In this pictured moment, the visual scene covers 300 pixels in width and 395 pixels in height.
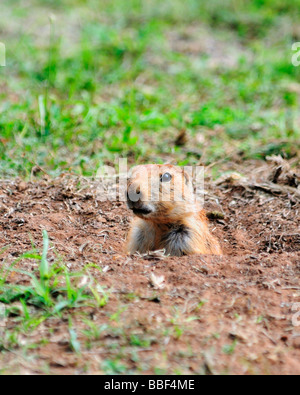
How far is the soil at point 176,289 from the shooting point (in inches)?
115

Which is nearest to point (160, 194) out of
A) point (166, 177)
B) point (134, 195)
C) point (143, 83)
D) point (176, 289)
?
point (166, 177)

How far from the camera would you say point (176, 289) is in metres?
3.47

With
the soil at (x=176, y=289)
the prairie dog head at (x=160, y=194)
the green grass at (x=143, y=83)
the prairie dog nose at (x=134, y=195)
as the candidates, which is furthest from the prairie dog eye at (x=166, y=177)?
→ the green grass at (x=143, y=83)

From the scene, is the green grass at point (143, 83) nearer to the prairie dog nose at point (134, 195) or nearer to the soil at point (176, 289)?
the soil at point (176, 289)

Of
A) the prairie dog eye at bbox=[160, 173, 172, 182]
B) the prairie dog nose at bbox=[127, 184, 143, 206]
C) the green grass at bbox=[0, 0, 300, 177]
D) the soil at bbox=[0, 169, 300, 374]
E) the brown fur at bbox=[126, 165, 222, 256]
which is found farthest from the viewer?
the green grass at bbox=[0, 0, 300, 177]

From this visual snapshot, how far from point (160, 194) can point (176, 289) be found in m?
1.07

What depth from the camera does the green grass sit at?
21.0 feet

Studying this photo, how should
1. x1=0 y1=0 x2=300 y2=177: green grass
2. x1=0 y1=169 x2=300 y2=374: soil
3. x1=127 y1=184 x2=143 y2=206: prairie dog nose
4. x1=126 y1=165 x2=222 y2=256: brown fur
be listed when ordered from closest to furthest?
x1=0 y1=169 x2=300 y2=374: soil
x1=127 y1=184 x2=143 y2=206: prairie dog nose
x1=126 y1=165 x2=222 y2=256: brown fur
x1=0 y1=0 x2=300 y2=177: green grass

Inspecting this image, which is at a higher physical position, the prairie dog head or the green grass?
the green grass

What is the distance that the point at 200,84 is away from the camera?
8383mm

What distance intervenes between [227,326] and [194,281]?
1.61 feet

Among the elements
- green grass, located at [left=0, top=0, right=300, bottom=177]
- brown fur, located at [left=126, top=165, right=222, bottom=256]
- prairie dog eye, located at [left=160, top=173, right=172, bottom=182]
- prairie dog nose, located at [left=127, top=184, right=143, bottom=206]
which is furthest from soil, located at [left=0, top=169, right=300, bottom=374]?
green grass, located at [left=0, top=0, right=300, bottom=177]

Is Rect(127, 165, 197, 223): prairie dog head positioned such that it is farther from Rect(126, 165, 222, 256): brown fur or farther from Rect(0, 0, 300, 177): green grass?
Rect(0, 0, 300, 177): green grass

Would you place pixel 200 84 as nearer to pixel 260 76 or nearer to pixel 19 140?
pixel 260 76
